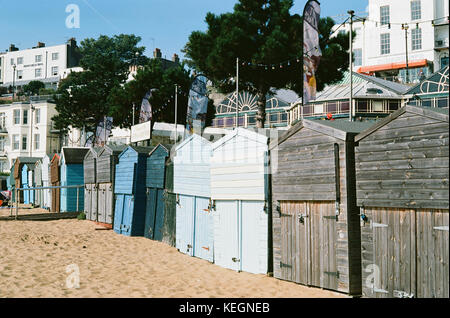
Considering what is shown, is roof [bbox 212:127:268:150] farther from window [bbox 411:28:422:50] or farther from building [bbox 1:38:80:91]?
building [bbox 1:38:80:91]

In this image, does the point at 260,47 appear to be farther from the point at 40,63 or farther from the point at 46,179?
the point at 40,63

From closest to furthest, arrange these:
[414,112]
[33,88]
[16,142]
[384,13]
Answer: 1. [414,112]
2. [384,13]
3. [16,142]
4. [33,88]

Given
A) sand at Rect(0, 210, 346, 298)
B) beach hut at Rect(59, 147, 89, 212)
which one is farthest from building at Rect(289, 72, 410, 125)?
sand at Rect(0, 210, 346, 298)

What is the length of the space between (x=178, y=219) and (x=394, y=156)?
24.7 feet

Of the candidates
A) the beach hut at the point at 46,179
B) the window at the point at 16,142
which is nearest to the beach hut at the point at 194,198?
the beach hut at the point at 46,179

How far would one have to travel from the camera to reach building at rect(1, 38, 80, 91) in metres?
72.4

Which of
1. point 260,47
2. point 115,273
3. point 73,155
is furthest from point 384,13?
point 115,273

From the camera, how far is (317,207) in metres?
8.61

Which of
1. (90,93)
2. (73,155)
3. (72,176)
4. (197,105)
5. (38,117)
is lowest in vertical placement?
(72,176)

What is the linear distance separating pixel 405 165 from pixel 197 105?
38.3 ft

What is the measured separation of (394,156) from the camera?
283 inches

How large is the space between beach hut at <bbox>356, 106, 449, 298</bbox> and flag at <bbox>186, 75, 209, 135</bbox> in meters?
10.3

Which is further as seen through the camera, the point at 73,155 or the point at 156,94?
the point at 156,94
